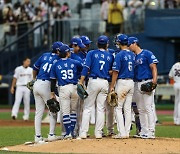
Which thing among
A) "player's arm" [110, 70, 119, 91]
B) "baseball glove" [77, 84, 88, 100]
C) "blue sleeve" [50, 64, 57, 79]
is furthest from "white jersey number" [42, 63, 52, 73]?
"player's arm" [110, 70, 119, 91]

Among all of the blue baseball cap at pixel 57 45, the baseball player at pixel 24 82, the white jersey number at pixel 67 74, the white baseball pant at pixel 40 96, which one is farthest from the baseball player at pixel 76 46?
the baseball player at pixel 24 82

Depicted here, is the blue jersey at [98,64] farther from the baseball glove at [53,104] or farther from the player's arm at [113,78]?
the baseball glove at [53,104]

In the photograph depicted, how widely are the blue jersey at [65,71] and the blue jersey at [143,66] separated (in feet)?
4.61

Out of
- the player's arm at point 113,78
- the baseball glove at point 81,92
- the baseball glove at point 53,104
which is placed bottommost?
the baseball glove at point 53,104

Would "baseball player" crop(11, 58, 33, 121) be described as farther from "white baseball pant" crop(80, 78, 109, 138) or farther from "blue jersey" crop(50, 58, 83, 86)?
"white baseball pant" crop(80, 78, 109, 138)

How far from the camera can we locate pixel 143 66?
17719 mm

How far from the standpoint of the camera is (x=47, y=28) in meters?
33.9

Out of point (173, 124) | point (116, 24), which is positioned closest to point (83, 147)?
point (173, 124)

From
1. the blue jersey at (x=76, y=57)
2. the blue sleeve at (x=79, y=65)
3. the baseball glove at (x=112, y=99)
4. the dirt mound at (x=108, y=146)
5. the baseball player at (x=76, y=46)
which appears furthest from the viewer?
the baseball player at (x=76, y=46)

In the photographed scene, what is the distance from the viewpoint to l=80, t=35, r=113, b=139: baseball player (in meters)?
17.2

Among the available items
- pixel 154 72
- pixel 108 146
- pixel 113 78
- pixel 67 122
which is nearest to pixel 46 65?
pixel 67 122

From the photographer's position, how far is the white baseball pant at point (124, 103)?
17250 mm

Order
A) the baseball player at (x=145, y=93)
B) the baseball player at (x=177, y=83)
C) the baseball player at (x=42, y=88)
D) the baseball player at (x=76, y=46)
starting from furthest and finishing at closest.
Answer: the baseball player at (x=177, y=83)
the baseball player at (x=76, y=46)
the baseball player at (x=145, y=93)
the baseball player at (x=42, y=88)

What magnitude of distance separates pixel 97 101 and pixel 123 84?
2.23ft
